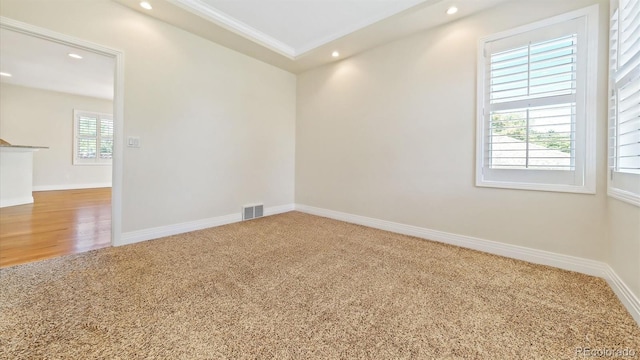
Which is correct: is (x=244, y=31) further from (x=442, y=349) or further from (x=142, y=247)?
(x=442, y=349)

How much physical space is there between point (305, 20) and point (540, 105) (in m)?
2.60

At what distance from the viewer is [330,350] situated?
1112 millimetres

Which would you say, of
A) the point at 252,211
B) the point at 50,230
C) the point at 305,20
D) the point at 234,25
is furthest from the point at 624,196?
the point at 50,230

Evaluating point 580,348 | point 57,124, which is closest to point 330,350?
point 580,348

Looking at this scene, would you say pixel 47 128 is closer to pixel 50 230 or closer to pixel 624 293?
pixel 50 230

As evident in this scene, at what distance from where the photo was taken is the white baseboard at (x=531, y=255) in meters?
1.53

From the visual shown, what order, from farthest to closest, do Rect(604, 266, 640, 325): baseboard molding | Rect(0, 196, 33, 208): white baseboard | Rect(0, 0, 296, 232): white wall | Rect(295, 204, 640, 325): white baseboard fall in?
1. Rect(0, 196, 33, 208): white baseboard
2. Rect(0, 0, 296, 232): white wall
3. Rect(295, 204, 640, 325): white baseboard
4. Rect(604, 266, 640, 325): baseboard molding

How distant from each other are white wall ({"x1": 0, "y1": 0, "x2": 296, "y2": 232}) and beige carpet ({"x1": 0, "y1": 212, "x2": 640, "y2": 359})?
32.5 inches

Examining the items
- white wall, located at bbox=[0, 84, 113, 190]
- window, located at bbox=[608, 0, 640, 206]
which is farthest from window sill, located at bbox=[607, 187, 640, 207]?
white wall, located at bbox=[0, 84, 113, 190]

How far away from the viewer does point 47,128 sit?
595 cm

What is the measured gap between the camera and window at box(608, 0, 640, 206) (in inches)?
55.9

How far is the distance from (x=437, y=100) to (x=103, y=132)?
29.2ft

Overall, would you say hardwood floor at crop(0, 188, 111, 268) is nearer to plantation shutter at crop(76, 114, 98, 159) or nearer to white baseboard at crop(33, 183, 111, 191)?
white baseboard at crop(33, 183, 111, 191)

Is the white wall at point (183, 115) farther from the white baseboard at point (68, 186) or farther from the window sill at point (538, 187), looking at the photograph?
the white baseboard at point (68, 186)
